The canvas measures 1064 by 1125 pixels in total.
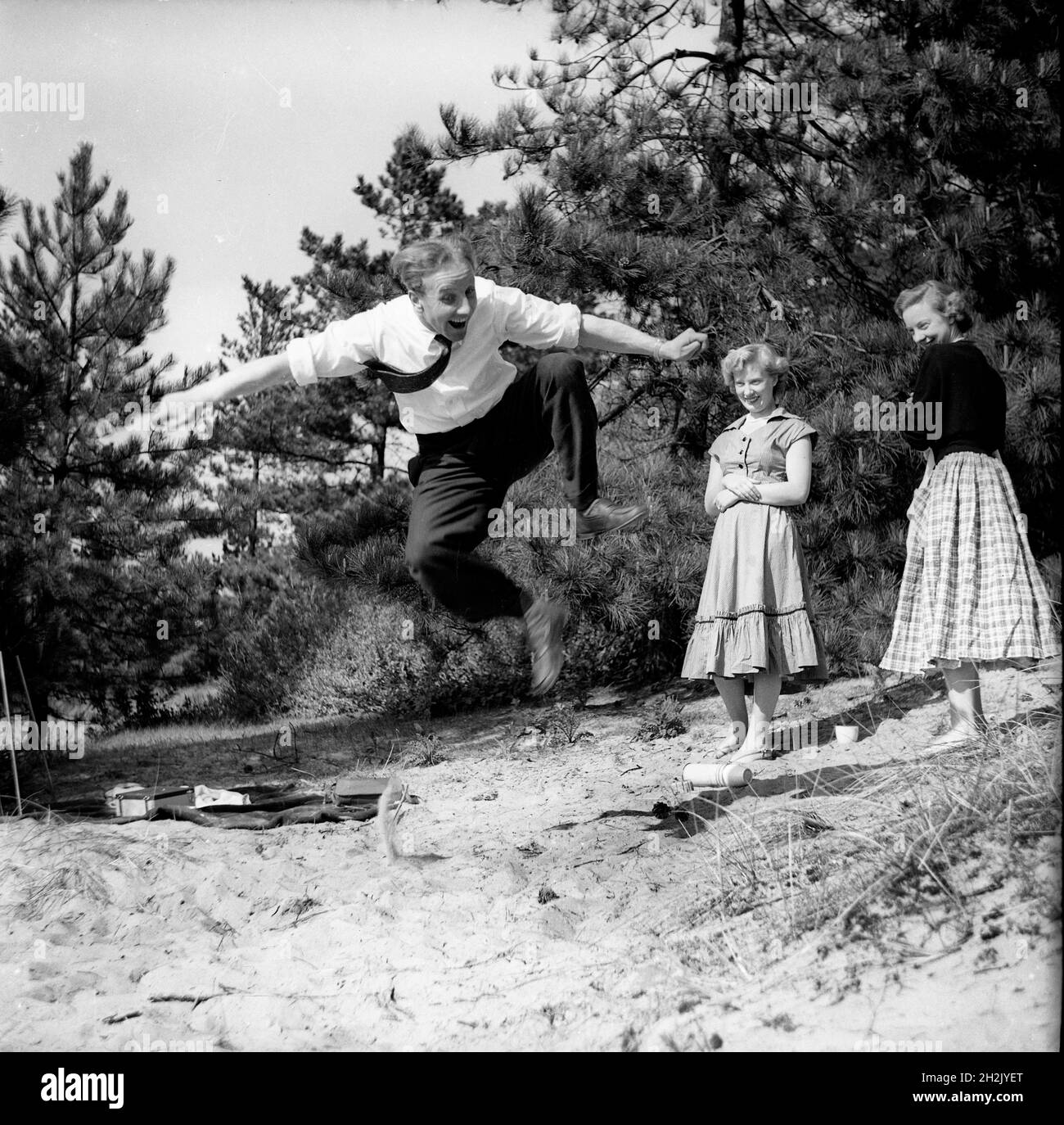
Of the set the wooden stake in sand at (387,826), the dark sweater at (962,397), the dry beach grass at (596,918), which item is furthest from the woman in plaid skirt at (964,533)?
the wooden stake in sand at (387,826)

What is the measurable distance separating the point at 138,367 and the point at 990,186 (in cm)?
462

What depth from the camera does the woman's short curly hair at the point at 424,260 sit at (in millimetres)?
3734

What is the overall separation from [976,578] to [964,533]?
0.16 meters

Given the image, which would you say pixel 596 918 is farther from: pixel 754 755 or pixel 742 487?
pixel 742 487

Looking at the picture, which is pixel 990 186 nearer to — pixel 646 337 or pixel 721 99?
pixel 721 99

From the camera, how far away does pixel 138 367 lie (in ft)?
22.1

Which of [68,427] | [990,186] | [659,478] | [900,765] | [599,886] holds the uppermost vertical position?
[990,186]

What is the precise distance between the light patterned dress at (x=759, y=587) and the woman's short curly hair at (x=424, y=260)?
142 centimetres

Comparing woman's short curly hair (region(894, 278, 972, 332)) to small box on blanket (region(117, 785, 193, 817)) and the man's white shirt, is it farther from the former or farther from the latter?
small box on blanket (region(117, 785, 193, 817))

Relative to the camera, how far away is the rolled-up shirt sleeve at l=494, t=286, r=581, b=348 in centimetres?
382

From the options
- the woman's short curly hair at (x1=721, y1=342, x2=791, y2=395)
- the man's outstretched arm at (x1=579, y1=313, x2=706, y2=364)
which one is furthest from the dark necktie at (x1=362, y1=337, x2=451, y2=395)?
the woman's short curly hair at (x1=721, y1=342, x2=791, y2=395)

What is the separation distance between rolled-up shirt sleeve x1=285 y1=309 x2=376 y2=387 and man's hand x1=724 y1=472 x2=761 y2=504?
1.46 m

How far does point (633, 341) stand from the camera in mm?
3727

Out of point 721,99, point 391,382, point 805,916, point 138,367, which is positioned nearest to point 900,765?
point 805,916
